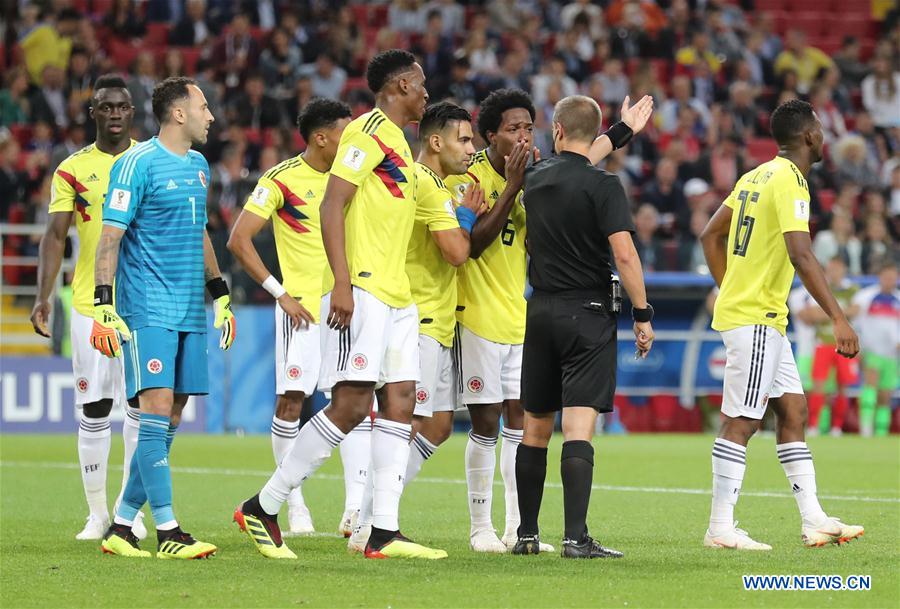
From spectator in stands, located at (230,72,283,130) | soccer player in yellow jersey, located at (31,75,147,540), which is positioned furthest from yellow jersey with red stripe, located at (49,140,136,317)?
spectator in stands, located at (230,72,283,130)

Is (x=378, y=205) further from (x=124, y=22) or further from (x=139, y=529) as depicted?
(x=124, y=22)

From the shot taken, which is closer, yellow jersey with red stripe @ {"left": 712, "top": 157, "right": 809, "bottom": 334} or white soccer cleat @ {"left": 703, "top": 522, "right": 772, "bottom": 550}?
white soccer cleat @ {"left": 703, "top": 522, "right": 772, "bottom": 550}

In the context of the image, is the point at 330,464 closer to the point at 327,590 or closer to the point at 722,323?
the point at 722,323

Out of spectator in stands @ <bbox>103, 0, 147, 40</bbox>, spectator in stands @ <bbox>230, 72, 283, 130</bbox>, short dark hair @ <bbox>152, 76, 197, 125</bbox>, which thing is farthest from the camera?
spectator in stands @ <bbox>103, 0, 147, 40</bbox>

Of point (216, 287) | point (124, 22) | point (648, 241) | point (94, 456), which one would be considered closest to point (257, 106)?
point (124, 22)

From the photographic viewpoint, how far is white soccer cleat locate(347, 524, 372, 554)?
8.07 m

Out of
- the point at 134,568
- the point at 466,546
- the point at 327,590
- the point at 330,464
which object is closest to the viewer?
the point at 327,590

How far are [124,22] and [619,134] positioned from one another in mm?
17154

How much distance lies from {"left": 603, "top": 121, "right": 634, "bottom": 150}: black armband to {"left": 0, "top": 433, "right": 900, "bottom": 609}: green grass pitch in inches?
87.9

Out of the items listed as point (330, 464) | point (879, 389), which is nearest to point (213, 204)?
point (330, 464)

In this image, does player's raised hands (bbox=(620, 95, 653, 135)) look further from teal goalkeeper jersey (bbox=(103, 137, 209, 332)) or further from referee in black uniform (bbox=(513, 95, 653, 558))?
teal goalkeeper jersey (bbox=(103, 137, 209, 332))

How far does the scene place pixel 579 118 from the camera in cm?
779

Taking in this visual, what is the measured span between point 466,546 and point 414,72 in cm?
269

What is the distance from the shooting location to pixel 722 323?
842 centimetres
